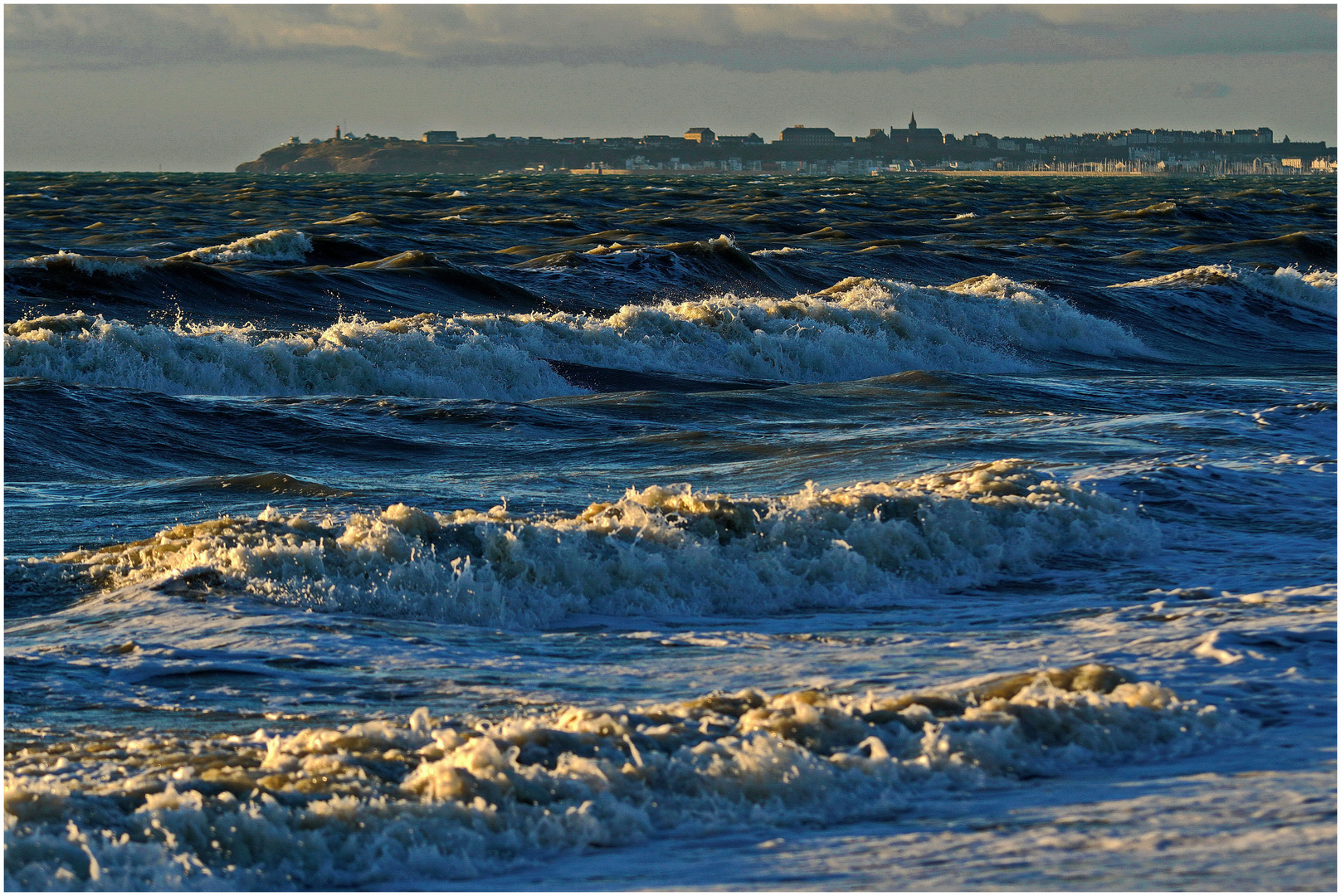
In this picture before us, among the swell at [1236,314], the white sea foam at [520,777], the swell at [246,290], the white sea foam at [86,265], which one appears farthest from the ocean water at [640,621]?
the white sea foam at [86,265]

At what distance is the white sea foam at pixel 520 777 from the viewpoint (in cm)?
519

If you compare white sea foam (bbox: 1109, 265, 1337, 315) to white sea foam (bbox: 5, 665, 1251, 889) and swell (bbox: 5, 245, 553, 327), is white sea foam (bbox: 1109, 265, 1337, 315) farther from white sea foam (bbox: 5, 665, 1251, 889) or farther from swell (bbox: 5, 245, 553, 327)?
white sea foam (bbox: 5, 665, 1251, 889)

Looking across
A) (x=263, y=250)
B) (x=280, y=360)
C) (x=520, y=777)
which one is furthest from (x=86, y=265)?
(x=520, y=777)

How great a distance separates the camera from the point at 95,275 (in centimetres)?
2711

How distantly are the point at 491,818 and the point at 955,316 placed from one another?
74.9 feet

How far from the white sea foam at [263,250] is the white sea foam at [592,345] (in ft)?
31.8

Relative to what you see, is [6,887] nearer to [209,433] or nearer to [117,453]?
[117,453]

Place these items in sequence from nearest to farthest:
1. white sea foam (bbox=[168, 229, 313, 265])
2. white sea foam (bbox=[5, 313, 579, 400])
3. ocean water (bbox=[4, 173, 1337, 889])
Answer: ocean water (bbox=[4, 173, 1337, 889]), white sea foam (bbox=[5, 313, 579, 400]), white sea foam (bbox=[168, 229, 313, 265])

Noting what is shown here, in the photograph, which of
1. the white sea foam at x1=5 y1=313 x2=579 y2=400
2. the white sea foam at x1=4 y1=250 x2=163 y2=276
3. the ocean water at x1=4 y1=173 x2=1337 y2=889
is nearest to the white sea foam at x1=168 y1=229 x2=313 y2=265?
the white sea foam at x1=4 y1=250 x2=163 y2=276

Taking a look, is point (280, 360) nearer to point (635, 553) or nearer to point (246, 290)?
point (246, 290)

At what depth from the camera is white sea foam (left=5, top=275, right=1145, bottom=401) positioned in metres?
19.4

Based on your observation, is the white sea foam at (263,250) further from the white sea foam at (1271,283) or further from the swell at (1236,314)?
the white sea foam at (1271,283)

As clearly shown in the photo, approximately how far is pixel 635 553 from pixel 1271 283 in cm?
2797

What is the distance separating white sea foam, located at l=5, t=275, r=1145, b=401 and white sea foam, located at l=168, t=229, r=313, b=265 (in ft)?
31.8
